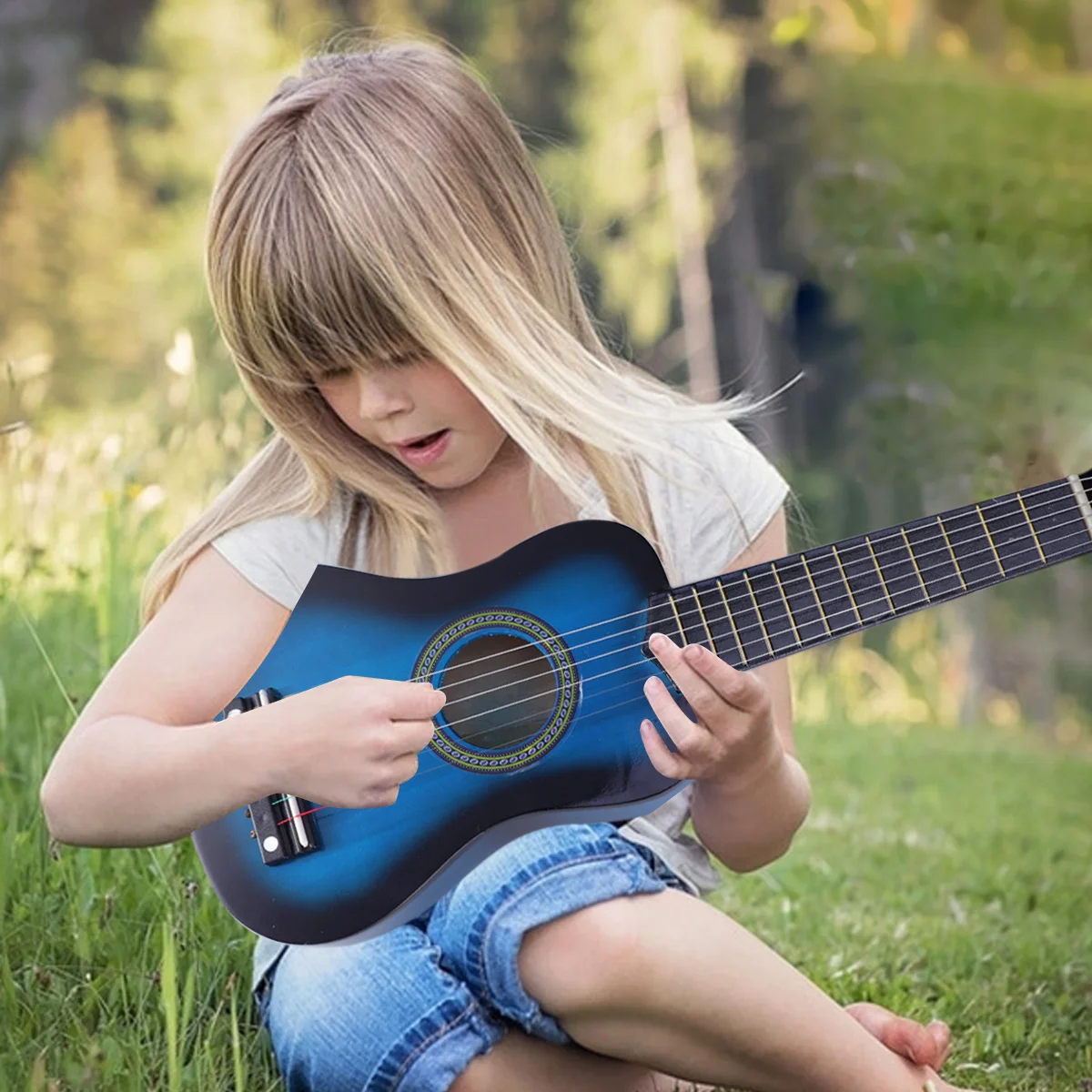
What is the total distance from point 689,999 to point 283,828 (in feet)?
1.68

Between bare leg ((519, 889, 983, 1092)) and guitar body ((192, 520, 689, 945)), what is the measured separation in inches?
5.9

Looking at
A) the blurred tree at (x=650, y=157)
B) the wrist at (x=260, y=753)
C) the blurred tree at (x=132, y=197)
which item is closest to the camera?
the wrist at (x=260, y=753)

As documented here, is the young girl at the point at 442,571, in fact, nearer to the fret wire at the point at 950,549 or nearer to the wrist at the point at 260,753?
the wrist at the point at 260,753

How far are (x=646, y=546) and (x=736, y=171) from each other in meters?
13.1

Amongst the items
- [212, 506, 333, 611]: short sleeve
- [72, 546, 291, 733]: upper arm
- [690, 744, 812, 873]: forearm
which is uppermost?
[212, 506, 333, 611]: short sleeve

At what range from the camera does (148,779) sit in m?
1.74

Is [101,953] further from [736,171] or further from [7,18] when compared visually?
[7,18]

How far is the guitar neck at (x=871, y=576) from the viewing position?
189 cm

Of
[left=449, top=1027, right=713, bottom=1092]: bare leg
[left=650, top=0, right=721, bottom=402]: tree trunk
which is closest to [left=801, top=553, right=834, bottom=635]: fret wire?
[left=449, top=1027, right=713, bottom=1092]: bare leg

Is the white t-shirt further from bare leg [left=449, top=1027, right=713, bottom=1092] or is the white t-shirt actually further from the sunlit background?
bare leg [left=449, top=1027, right=713, bottom=1092]

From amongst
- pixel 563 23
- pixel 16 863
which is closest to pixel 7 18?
pixel 563 23

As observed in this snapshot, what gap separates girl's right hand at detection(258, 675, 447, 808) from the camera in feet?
5.56

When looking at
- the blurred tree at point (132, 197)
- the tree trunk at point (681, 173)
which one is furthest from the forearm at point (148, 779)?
the blurred tree at point (132, 197)

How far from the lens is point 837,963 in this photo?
8.50 feet
